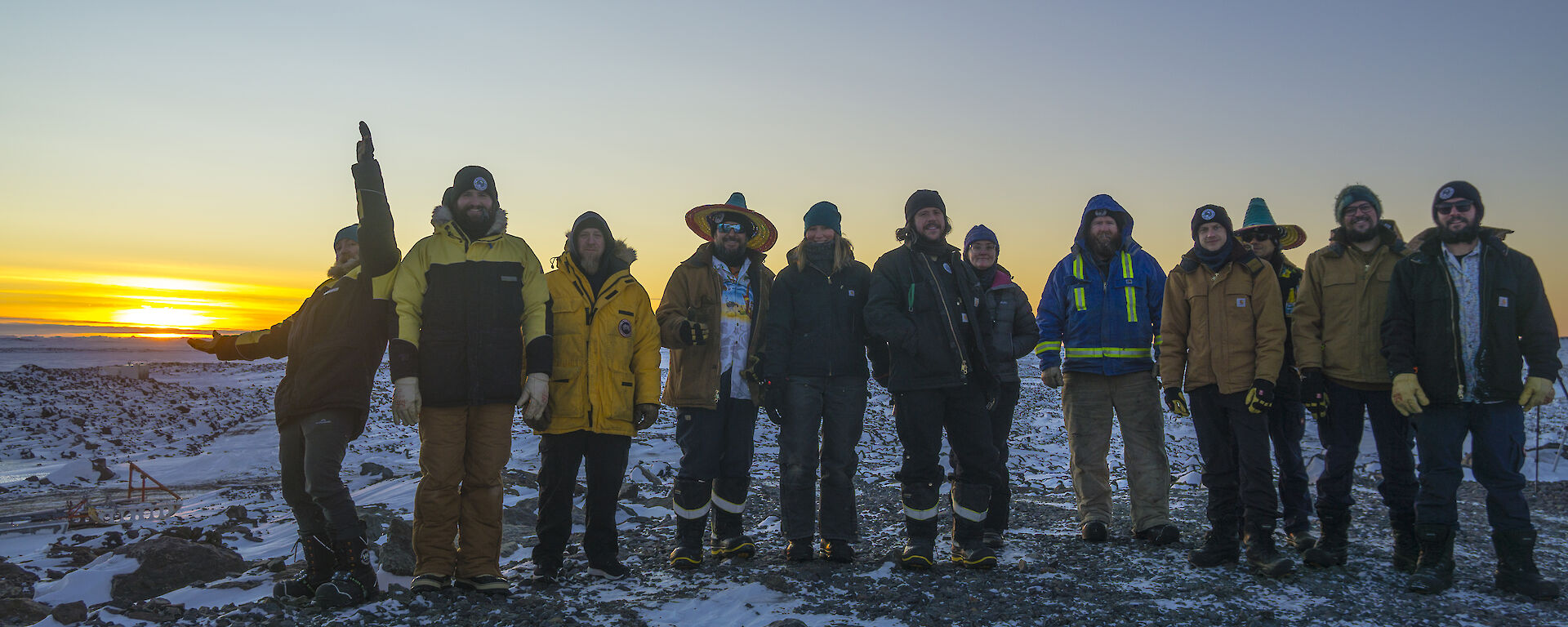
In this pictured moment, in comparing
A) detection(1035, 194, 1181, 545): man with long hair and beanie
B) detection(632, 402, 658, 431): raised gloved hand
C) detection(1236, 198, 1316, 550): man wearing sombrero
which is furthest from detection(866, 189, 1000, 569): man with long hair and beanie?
detection(1236, 198, 1316, 550): man wearing sombrero

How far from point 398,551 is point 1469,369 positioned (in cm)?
665

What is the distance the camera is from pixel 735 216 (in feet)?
19.0

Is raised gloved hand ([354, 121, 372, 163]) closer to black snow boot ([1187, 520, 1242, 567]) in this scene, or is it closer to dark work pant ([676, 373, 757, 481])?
dark work pant ([676, 373, 757, 481])

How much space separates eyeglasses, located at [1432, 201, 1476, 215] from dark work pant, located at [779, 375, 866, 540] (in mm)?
3613

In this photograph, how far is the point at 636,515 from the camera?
721 centimetres

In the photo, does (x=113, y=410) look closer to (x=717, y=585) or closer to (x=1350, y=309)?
(x=717, y=585)

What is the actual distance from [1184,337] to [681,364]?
11.1 ft

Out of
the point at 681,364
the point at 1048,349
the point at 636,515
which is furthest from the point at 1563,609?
the point at 636,515

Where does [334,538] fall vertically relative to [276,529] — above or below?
above

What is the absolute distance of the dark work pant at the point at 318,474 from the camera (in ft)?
14.2

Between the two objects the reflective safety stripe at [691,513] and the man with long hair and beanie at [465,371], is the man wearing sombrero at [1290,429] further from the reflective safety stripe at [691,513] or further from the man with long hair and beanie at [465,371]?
the man with long hair and beanie at [465,371]

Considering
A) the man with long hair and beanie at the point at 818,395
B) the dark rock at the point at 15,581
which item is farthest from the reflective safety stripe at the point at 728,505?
the dark rock at the point at 15,581

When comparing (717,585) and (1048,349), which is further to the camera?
(1048,349)

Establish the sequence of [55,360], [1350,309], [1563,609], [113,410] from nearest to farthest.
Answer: [1563,609]
[1350,309]
[113,410]
[55,360]
